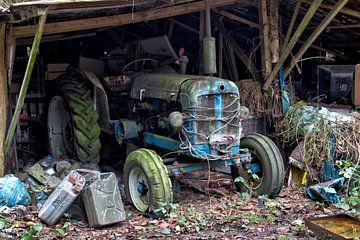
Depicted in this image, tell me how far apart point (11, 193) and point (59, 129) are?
206cm

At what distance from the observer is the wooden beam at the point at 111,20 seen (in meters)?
5.03

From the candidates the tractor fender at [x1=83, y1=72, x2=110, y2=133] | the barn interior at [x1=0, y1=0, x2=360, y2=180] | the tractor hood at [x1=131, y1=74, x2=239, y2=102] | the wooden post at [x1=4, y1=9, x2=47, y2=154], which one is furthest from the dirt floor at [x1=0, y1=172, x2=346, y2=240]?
the tractor fender at [x1=83, y1=72, x2=110, y2=133]

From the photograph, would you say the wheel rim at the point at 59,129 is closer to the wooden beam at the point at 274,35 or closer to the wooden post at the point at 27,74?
the wooden post at the point at 27,74

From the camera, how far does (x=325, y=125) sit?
19.7 feet

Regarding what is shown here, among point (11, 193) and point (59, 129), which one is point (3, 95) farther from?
point (59, 129)

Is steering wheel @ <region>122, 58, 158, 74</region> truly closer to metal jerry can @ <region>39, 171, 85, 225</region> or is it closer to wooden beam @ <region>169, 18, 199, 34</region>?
wooden beam @ <region>169, 18, 199, 34</region>

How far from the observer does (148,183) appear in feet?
15.8

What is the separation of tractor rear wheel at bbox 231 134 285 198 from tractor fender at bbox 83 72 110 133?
1.81m

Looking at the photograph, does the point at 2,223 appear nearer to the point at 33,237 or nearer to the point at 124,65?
the point at 33,237

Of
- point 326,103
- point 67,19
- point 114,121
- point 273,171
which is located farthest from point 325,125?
point 67,19

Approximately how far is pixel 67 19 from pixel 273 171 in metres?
2.92

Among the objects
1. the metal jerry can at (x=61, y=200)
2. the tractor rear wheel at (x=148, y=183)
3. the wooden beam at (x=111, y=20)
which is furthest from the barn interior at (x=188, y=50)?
the tractor rear wheel at (x=148, y=183)

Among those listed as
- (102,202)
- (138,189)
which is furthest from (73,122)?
(102,202)

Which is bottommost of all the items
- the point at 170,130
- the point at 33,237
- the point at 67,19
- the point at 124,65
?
the point at 33,237
